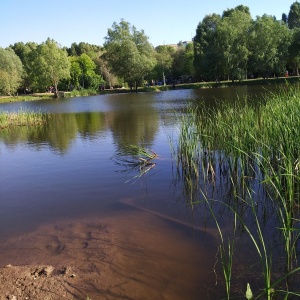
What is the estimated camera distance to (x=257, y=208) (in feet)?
20.3

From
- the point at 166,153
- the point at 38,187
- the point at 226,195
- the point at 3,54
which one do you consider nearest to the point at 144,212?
the point at 226,195

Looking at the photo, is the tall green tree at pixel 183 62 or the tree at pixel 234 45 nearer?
the tree at pixel 234 45

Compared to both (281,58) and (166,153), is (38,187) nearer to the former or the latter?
(166,153)

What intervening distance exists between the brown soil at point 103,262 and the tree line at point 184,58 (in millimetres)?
53518

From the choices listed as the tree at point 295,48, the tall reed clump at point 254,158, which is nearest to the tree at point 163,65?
the tree at point 295,48

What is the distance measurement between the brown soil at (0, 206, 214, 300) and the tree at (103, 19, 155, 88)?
59213 millimetres

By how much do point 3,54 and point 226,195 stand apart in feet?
225

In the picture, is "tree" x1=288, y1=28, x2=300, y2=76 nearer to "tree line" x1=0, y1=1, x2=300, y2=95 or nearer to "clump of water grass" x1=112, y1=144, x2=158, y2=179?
"tree line" x1=0, y1=1, x2=300, y2=95

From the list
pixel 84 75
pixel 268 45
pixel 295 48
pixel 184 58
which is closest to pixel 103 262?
pixel 268 45

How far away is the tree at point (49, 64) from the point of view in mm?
66125

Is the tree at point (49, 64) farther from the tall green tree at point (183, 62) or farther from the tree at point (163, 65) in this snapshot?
the tall green tree at point (183, 62)

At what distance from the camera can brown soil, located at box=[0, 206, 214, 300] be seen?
401 centimetres

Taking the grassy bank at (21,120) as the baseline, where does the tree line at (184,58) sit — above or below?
above

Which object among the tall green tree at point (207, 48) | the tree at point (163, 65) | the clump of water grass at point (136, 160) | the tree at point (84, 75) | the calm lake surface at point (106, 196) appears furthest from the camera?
the tree at point (163, 65)
